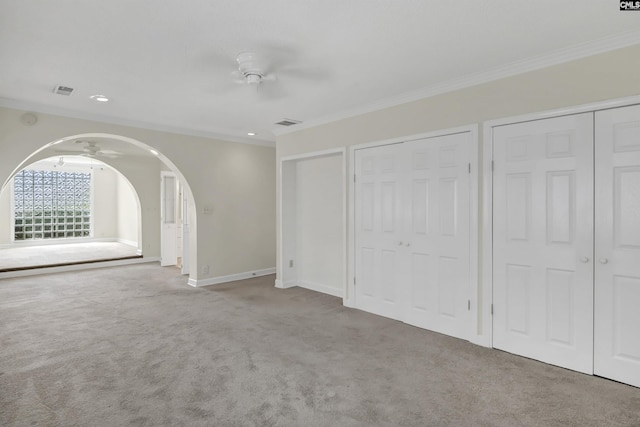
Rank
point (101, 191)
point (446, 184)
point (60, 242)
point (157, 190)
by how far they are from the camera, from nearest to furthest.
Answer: point (446, 184)
point (157, 190)
point (60, 242)
point (101, 191)

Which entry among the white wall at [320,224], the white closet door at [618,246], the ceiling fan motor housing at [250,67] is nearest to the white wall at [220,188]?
the white wall at [320,224]

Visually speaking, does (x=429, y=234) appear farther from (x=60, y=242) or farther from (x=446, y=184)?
(x=60, y=242)

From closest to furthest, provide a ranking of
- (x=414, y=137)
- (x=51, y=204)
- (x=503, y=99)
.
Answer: (x=503, y=99) < (x=414, y=137) < (x=51, y=204)

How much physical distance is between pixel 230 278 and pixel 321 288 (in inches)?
70.3

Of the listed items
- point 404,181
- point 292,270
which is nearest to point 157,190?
point 292,270

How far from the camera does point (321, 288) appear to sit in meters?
5.44

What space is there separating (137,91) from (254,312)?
2921mm

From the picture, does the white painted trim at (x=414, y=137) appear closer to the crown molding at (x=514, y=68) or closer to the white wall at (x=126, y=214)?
the crown molding at (x=514, y=68)

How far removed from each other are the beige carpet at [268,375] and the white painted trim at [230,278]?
1.34 m

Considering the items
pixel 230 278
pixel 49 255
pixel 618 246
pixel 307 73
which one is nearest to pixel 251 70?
pixel 307 73

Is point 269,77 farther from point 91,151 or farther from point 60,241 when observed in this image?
point 60,241

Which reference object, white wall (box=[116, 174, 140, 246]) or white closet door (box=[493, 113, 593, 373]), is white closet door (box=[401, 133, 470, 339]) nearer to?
white closet door (box=[493, 113, 593, 373])

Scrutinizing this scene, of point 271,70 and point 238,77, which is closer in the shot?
point 271,70

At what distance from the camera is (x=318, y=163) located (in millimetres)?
5414
